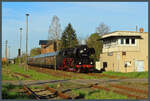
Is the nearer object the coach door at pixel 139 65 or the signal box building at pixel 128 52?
the signal box building at pixel 128 52

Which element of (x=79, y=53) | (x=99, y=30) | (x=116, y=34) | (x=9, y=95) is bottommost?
(x=9, y=95)

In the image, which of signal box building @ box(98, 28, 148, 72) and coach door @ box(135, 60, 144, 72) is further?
coach door @ box(135, 60, 144, 72)

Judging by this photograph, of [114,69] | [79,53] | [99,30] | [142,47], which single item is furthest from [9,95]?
[99,30]

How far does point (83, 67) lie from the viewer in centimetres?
2670

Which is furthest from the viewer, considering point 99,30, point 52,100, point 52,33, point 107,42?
point 99,30

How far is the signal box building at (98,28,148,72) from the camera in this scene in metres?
29.5

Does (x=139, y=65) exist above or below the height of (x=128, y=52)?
below

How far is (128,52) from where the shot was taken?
1176 inches

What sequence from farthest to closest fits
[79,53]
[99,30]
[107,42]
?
1. [99,30]
2. [107,42]
3. [79,53]

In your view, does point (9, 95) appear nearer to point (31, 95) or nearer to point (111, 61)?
point (31, 95)

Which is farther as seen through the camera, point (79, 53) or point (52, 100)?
point (79, 53)

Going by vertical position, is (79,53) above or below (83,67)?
above

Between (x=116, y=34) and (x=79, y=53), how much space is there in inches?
279

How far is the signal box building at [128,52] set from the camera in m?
29.5
